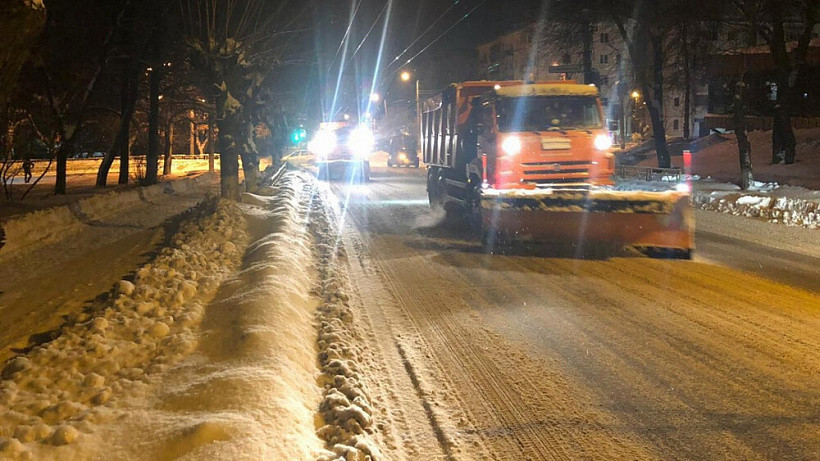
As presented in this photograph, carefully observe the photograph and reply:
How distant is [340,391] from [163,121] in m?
38.3

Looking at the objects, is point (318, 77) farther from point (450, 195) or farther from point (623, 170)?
point (450, 195)

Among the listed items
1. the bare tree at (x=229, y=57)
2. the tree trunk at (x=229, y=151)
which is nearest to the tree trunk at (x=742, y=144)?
the bare tree at (x=229, y=57)

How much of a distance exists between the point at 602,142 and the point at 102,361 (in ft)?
35.8

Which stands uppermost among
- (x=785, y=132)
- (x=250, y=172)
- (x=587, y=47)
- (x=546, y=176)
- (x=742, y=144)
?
(x=587, y=47)

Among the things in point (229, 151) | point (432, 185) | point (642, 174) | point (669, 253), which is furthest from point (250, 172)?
point (669, 253)

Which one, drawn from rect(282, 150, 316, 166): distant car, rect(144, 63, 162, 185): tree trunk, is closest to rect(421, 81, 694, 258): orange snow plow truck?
rect(144, 63, 162, 185): tree trunk

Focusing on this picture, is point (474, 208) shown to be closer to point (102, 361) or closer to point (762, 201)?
point (762, 201)

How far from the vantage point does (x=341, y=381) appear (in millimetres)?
5918

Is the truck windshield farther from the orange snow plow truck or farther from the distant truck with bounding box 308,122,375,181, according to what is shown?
the distant truck with bounding box 308,122,375,181

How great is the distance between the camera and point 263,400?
5.05 metres

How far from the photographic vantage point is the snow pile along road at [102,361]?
Result: 442 cm

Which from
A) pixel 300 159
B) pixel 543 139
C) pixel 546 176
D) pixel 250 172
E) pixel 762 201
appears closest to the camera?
pixel 546 176

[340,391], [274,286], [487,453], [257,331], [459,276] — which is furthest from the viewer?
[459,276]

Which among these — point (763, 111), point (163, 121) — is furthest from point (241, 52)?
point (763, 111)
